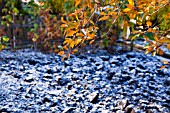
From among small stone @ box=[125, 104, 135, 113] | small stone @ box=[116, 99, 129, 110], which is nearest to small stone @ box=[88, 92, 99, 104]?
small stone @ box=[116, 99, 129, 110]

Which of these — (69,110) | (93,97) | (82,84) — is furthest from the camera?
(82,84)

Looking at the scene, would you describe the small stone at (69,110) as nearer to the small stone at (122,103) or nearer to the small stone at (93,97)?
the small stone at (93,97)

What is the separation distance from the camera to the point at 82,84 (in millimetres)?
3826

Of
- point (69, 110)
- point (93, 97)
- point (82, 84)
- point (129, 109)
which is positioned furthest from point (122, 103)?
point (82, 84)

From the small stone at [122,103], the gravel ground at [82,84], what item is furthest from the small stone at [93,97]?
the small stone at [122,103]

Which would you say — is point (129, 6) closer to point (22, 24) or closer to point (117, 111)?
point (117, 111)

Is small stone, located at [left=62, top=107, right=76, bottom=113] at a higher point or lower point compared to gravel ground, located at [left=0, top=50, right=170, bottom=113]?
lower

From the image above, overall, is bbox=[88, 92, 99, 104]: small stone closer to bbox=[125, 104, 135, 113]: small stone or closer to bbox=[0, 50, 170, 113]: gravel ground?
bbox=[0, 50, 170, 113]: gravel ground

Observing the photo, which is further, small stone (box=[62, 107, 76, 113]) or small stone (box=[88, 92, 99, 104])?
small stone (box=[88, 92, 99, 104])

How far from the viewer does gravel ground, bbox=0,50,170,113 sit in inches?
124

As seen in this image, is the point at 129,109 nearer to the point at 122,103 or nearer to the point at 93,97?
the point at 122,103

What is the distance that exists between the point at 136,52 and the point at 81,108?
3.00 metres

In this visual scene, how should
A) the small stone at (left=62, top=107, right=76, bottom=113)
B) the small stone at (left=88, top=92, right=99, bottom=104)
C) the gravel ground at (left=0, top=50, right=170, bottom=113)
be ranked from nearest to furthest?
the small stone at (left=62, top=107, right=76, bottom=113), the gravel ground at (left=0, top=50, right=170, bottom=113), the small stone at (left=88, top=92, right=99, bottom=104)

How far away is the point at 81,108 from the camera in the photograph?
312 centimetres
